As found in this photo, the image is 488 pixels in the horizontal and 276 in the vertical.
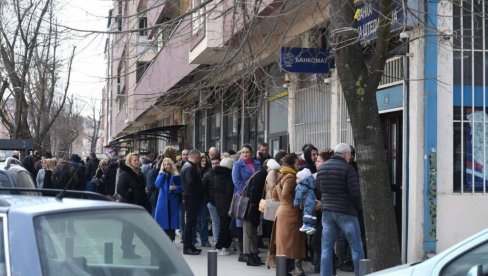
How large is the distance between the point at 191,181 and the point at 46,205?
7906 mm

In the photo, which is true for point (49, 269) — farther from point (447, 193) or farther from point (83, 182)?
point (83, 182)

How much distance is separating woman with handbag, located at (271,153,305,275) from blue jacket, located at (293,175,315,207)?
0.30 m

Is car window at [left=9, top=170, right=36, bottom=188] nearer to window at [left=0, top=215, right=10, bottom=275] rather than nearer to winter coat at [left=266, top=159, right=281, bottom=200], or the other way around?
winter coat at [left=266, top=159, right=281, bottom=200]

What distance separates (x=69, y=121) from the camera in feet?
220

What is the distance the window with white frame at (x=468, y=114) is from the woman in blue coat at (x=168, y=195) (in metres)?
4.97

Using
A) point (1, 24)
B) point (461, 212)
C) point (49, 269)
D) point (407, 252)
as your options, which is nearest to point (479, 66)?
point (461, 212)

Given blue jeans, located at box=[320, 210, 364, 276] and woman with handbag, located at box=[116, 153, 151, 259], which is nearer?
blue jeans, located at box=[320, 210, 364, 276]

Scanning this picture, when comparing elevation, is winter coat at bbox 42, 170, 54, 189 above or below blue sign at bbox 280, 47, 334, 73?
below

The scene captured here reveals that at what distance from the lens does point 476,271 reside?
13.3 ft

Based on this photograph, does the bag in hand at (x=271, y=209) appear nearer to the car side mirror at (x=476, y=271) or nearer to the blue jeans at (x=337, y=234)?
the blue jeans at (x=337, y=234)

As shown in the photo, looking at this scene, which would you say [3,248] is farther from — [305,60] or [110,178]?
[110,178]

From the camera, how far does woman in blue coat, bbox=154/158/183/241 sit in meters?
12.7

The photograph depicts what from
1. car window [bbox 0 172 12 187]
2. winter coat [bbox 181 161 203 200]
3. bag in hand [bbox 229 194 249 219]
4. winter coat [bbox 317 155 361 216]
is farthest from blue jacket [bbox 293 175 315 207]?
car window [bbox 0 172 12 187]

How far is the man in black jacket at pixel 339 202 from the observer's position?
28.5ft
